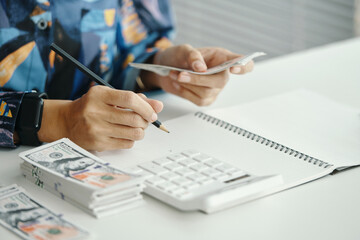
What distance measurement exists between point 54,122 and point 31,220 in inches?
13.0

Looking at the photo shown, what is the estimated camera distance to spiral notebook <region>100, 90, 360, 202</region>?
1.11m

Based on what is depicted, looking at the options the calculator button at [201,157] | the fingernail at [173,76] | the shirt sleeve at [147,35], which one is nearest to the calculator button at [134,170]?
the calculator button at [201,157]

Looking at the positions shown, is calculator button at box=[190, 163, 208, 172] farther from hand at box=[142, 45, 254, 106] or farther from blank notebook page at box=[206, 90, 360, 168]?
hand at box=[142, 45, 254, 106]

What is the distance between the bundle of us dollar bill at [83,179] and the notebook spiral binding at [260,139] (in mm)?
323

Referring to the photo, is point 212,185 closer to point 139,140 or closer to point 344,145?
point 139,140

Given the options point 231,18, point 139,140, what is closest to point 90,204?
point 139,140

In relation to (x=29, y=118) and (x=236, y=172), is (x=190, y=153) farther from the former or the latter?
(x=29, y=118)

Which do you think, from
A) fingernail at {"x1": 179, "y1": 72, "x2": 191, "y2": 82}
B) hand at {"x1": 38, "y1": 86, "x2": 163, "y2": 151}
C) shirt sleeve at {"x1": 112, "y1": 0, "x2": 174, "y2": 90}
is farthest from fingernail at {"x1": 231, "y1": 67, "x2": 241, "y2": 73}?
shirt sleeve at {"x1": 112, "y1": 0, "x2": 174, "y2": 90}

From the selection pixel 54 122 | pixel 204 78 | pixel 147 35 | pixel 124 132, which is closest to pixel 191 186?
pixel 124 132

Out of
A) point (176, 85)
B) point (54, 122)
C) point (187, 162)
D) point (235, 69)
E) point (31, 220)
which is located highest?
point (235, 69)

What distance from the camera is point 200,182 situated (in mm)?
990

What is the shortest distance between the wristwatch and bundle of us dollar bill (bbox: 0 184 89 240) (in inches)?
8.5

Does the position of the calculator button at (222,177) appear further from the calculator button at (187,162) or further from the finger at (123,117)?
the finger at (123,117)

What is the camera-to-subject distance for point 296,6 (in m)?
3.62
